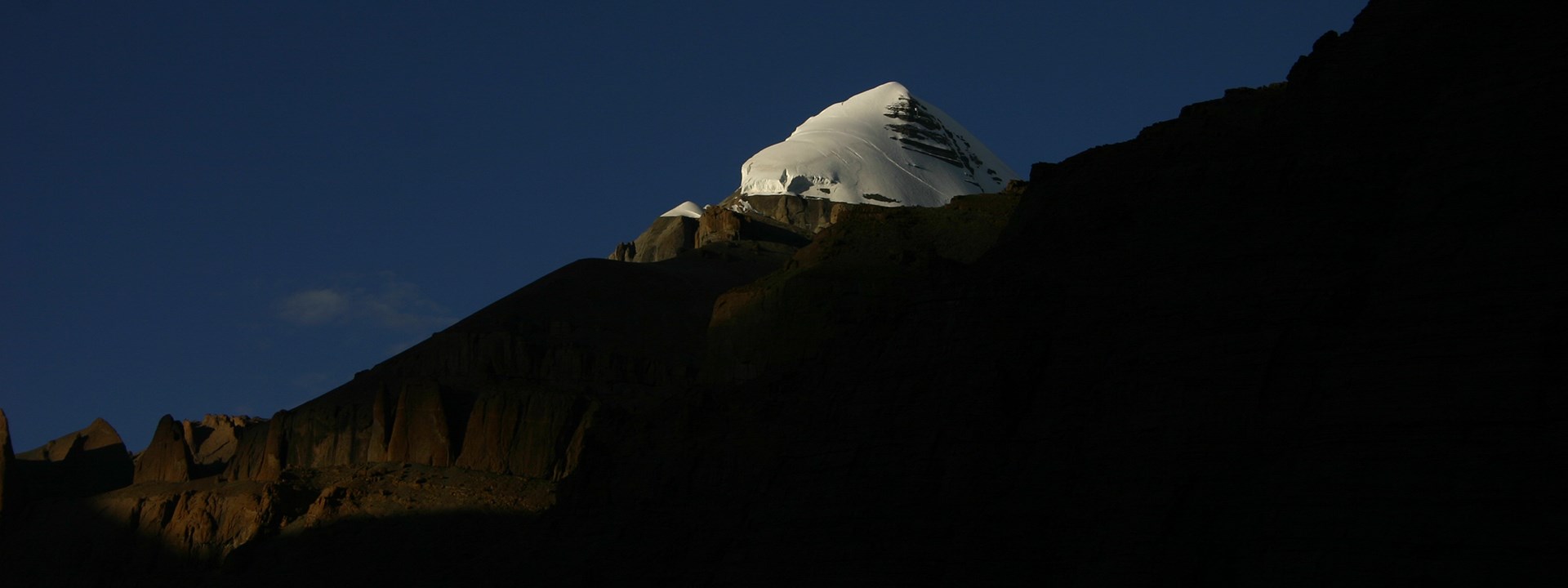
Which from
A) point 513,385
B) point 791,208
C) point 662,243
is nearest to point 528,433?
point 513,385

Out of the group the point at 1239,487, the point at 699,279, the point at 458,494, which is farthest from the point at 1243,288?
the point at 699,279

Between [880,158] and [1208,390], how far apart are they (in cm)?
12631

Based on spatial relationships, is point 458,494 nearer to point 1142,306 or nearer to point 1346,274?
point 1142,306

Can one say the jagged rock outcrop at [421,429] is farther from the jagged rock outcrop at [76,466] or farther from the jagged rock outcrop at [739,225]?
the jagged rock outcrop at [739,225]

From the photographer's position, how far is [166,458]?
103688mm

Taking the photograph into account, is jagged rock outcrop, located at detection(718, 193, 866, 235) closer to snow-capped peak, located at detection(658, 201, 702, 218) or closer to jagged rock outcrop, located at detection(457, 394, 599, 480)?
snow-capped peak, located at detection(658, 201, 702, 218)

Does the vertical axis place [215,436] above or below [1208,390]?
above

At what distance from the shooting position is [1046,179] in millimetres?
54031

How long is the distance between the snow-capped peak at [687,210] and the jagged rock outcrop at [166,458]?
196 ft

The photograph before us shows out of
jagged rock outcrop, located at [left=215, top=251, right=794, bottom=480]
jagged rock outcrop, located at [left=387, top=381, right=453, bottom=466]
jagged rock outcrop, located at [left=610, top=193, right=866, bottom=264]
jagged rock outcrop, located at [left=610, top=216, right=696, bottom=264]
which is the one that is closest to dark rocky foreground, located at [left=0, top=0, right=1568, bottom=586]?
jagged rock outcrop, located at [left=215, top=251, right=794, bottom=480]

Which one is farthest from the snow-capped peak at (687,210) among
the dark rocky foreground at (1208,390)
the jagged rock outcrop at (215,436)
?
the dark rocky foreground at (1208,390)

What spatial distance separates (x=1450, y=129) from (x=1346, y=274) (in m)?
3.44

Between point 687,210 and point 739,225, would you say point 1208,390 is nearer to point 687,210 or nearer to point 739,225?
point 739,225

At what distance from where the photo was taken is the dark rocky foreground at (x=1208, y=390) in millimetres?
33438
